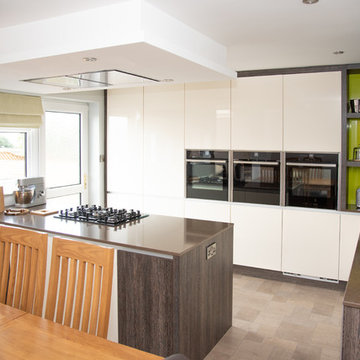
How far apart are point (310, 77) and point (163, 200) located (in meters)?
2.11

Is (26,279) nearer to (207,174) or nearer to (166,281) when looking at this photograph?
(166,281)

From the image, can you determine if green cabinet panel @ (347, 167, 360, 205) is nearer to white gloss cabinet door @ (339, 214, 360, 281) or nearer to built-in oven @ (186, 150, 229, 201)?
white gloss cabinet door @ (339, 214, 360, 281)

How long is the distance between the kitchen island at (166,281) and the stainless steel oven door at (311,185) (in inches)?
56.5

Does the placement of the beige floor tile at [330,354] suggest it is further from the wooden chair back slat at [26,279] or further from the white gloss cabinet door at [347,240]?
the wooden chair back slat at [26,279]

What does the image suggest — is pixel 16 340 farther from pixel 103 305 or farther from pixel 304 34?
pixel 304 34

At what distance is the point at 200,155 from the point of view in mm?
4703

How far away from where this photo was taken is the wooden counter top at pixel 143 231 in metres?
2.61

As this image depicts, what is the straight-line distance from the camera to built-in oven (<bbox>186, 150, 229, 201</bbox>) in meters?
4.62

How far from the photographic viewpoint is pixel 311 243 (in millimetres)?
4230

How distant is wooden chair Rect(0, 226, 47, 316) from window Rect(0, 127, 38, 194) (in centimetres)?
216

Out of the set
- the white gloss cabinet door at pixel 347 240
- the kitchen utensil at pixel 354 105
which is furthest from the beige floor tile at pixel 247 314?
the kitchen utensil at pixel 354 105

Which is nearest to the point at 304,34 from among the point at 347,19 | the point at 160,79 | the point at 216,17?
the point at 347,19

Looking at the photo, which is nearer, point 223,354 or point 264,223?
point 223,354

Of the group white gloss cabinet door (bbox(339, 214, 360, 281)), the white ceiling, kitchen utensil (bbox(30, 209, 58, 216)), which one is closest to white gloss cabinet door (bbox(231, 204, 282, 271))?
white gloss cabinet door (bbox(339, 214, 360, 281))
